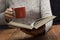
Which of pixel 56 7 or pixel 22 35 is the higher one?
pixel 56 7

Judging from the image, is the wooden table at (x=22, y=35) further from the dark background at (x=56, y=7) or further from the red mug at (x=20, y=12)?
the dark background at (x=56, y=7)

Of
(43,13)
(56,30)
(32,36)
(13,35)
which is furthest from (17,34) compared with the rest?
(43,13)

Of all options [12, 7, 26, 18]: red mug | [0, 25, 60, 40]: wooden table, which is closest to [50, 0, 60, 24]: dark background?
[0, 25, 60, 40]: wooden table

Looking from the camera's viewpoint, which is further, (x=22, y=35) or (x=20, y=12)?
(x=22, y=35)

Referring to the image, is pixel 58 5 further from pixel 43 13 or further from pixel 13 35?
pixel 13 35

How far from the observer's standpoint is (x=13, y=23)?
96 cm

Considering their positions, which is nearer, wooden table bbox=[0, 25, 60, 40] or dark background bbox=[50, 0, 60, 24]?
wooden table bbox=[0, 25, 60, 40]

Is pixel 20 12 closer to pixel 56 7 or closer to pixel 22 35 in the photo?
pixel 22 35

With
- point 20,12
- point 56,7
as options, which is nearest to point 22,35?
point 20,12

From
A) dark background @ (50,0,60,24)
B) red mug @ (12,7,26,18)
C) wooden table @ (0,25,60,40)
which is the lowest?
wooden table @ (0,25,60,40)

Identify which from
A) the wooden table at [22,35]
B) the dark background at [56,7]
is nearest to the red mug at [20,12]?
the wooden table at [22,35]

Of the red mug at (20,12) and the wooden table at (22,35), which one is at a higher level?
the red mug at (20,12)

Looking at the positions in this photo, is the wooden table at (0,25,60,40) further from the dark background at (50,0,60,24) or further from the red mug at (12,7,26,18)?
the dark background at (50,0,60,24)

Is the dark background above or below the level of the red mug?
below
